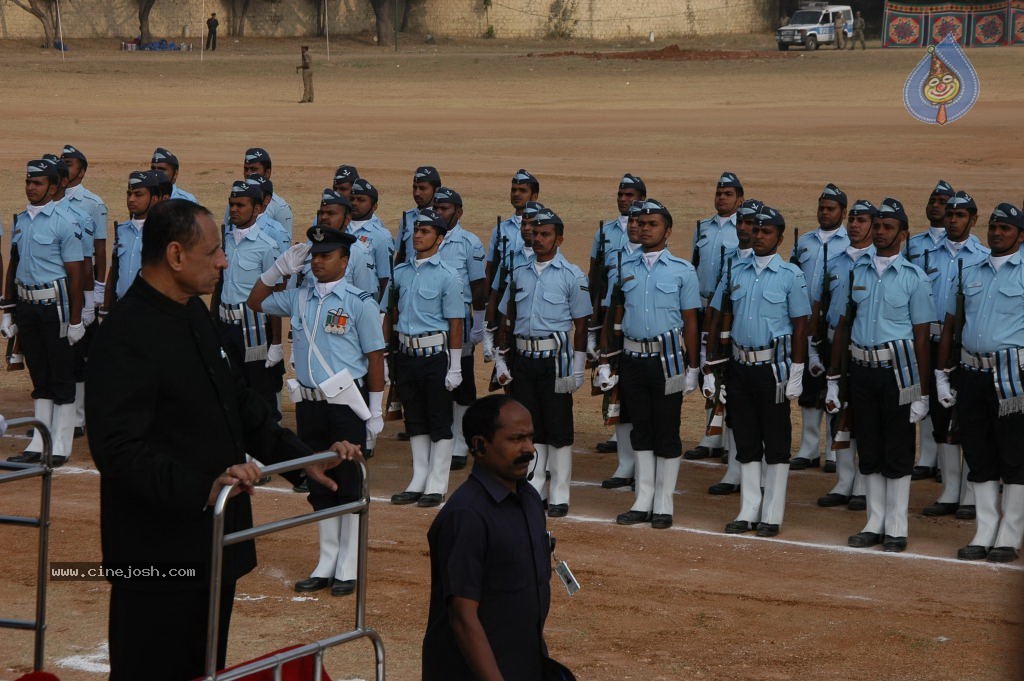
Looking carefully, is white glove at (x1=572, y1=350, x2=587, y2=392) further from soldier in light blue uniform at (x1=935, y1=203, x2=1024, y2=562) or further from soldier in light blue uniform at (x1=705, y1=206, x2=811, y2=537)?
soldier in light blue uniform at (x1=935, y1=203, x2=1024, y2=562)

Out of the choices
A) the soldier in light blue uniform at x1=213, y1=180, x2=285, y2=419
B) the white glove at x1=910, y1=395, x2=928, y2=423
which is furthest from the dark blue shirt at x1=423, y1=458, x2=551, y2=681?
the soldier in light blue uniform at x1=213, y1=180, x2=285, y2=419

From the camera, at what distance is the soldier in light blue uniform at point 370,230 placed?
1216 centimetres

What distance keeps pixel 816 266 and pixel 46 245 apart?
230 inches

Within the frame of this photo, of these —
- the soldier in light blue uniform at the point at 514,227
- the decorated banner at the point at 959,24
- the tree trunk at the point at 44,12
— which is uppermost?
the decorated banner at the point at 959,24

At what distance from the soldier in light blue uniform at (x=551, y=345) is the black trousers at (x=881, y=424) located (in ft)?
6.27

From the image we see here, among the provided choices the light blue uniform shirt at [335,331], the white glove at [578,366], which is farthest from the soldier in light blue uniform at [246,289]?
the white glove at [578,366]

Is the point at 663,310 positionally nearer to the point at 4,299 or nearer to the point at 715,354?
the point at 715,354

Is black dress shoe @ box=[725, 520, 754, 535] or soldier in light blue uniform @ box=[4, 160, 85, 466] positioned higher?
soldier in light blue uniform @ box=[4, 160, 85, 466]

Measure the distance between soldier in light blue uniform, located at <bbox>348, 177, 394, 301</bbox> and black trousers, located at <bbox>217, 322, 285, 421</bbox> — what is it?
118cm

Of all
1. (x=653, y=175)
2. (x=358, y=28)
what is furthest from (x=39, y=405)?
(x=358, y=28)

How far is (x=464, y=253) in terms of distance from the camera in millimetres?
11844

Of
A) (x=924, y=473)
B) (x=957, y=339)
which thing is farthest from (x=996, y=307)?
(x=924, y=473)

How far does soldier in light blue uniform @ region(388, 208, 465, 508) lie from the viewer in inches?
406

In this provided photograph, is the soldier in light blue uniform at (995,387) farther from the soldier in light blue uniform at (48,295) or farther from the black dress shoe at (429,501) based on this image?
the soldier in light blue uniform at (48,295)
